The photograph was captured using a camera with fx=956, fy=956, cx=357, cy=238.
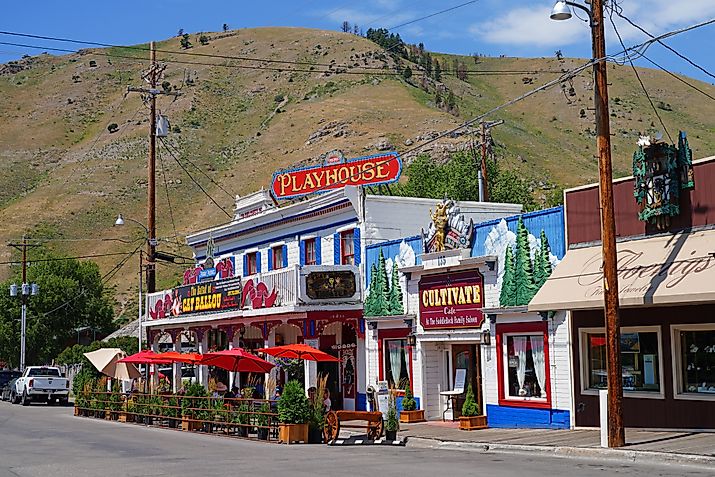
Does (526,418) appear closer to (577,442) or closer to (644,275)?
(577,442)

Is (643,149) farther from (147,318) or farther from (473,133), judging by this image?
(473,133)

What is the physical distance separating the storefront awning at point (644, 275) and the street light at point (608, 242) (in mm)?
900

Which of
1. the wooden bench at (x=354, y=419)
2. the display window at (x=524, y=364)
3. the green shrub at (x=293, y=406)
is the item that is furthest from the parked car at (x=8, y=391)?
the display window at (x=524, y=364)

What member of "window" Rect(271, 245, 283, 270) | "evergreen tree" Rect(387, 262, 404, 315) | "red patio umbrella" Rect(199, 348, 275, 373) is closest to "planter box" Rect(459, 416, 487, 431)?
"evergreen tree" Rect(387, 262, 404, 315)

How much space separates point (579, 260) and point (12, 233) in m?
88.7

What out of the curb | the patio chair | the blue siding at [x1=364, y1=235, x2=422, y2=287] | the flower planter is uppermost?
the blue siding at [x1=364, y1=235, x2=422, y2=287]

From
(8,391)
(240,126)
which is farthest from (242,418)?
(240,126)

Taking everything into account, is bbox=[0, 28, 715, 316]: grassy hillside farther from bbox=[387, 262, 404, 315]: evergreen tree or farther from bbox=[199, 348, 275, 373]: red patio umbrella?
bbox=[387, 262, 404, 315]: evergreen tree

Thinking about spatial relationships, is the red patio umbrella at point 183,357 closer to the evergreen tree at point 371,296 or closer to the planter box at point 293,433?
the evergreen tree at point 371,296

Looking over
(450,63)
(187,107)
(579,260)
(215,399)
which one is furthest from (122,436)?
(450,63)

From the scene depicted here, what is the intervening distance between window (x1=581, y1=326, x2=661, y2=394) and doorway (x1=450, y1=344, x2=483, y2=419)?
4115mm

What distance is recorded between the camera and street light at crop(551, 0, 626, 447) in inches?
672

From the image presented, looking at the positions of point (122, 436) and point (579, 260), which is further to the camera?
point (122, 436)

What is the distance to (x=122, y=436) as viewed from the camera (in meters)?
24.3
